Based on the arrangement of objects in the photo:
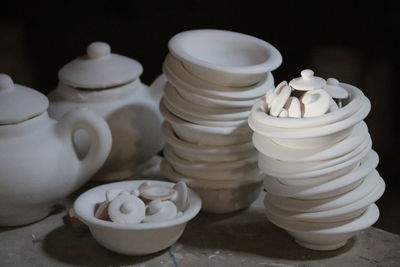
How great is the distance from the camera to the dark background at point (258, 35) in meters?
2.03

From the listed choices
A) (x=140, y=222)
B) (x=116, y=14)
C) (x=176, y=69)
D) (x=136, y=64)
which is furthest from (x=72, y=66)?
(x=116, y=14)

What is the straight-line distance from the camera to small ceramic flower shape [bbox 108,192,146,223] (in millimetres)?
1343

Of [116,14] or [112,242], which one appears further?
[116,14]

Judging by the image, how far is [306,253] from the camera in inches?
54.9

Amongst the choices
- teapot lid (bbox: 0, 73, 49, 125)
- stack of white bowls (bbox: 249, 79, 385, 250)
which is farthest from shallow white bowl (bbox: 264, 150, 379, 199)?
teapot lid (bbox: 0, 73, 49, 125)

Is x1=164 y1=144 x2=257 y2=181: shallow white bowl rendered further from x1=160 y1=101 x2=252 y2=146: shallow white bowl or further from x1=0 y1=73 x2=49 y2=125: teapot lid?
x1=0 y1=73 x2=49 y2=125: teapot lid

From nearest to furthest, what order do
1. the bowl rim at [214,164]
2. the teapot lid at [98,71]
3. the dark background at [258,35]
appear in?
the bowl rim at [214,164] → the teapot lid at [98,71] → the dark background at [258,35]

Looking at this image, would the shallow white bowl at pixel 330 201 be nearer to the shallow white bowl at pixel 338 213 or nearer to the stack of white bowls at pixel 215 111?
the shallow white bowl at pixel 338 213

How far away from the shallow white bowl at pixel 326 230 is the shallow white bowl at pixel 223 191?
4.8 inches

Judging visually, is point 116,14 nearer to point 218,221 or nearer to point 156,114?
point 156,114

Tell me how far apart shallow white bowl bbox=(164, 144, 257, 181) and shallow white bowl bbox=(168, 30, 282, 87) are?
0.15 meters

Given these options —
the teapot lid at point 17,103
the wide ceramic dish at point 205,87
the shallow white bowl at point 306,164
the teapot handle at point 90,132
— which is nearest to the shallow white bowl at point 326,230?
the shallow white bowl at point 306,164

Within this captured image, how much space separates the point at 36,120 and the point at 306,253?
53 centimetres

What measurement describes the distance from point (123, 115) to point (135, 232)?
367mm
